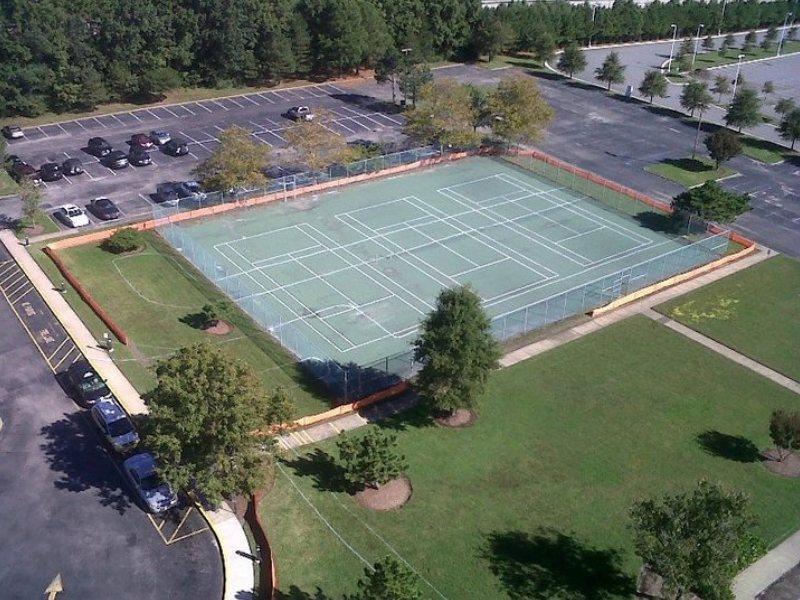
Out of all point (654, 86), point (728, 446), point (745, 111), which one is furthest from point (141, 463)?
point (654, 86)

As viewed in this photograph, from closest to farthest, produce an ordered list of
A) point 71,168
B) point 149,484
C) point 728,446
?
point 149,484
point 728,446
point 71,168

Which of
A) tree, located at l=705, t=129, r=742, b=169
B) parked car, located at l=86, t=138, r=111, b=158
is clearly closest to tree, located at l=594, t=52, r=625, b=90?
tree, located at l=705, t=129, r=742, b=169

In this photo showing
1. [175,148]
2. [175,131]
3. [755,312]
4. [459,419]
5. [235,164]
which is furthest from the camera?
[175,131]

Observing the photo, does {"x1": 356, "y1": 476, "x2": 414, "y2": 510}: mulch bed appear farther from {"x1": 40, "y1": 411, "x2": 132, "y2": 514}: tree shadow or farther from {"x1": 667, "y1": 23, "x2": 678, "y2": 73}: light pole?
{"x1": 667, "y1": 23, "x2": 678, "y2": 73}: light pole

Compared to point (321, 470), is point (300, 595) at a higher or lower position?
lower

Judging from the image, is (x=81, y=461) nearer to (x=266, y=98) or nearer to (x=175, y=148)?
(x=175, y=148)

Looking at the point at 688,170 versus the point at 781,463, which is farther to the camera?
the point at 688,170

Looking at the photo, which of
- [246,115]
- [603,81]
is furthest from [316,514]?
[603,81]
